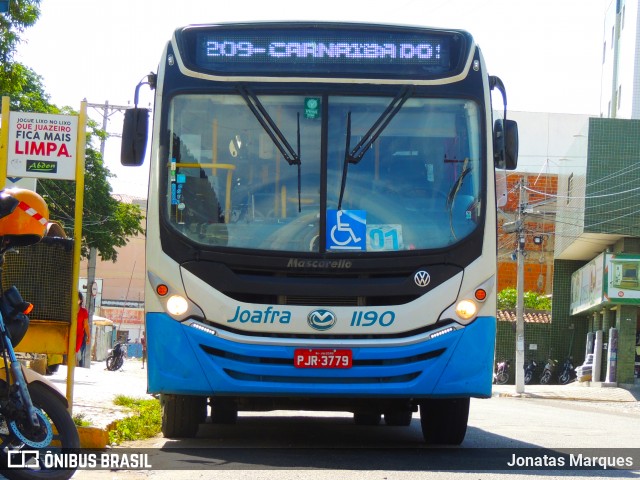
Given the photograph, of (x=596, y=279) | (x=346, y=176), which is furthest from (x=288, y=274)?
(x=596, y=279)

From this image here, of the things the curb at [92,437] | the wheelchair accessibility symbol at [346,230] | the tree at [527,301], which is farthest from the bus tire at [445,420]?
the tree at [527,301]

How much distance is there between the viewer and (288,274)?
9125mm

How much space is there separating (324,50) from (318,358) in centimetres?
256

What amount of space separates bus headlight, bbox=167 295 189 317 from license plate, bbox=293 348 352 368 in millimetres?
921

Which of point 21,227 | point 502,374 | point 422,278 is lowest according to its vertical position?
point 502,374

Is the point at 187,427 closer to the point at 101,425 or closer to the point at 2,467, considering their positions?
the point at 101,425

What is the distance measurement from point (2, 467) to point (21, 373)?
0.48 m

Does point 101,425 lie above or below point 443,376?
below

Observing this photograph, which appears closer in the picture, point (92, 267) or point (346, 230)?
point (346, 230)

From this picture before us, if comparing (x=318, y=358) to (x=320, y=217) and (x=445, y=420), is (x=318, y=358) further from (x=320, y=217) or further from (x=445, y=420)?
(x=445, y=420)

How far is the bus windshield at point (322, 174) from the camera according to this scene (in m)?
9.26

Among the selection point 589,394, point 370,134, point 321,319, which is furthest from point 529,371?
point 321,319

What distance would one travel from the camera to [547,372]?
4834cm

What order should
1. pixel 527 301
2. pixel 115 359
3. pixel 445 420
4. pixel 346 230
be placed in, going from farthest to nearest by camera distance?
pixel 527 301 < pixel 115 359 < pixel 445 420 < pixel 346 230
